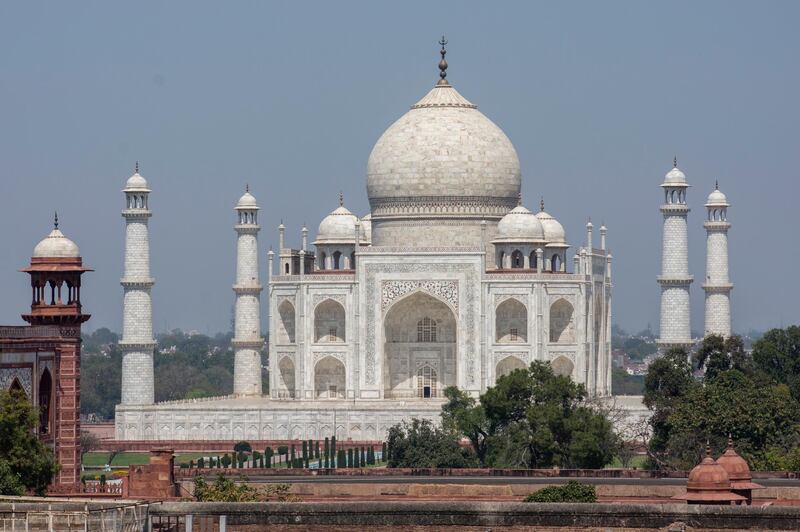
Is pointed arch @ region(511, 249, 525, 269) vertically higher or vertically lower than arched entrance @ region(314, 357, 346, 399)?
higher

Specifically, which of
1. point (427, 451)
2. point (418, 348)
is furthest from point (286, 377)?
point (427, 451)

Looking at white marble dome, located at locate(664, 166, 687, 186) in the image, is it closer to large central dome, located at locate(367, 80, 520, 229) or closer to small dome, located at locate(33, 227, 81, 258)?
large central dome, located at locate(367, 80, 520, 229)

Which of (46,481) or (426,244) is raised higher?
(426,244)

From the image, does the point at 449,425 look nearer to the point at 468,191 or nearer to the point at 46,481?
the point at 468,191

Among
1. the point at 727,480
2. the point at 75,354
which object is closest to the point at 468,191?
the point at 75,354

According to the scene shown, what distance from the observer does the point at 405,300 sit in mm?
63250

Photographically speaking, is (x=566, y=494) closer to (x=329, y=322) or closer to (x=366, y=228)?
(x=329, y=322)

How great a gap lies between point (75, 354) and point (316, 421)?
64.8 ft

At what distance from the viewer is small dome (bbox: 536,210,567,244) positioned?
213ft

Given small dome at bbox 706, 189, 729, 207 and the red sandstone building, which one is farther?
small dome at bbox 706, 189, 729, 207

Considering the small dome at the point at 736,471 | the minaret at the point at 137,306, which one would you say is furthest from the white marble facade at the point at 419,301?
the small dome at the point at 736,471

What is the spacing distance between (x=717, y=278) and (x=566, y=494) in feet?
110

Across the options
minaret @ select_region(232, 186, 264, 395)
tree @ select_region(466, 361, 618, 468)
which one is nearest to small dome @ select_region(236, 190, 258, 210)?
minaret @ select_region(232, 186, 264, 395)

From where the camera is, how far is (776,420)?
48.4m
